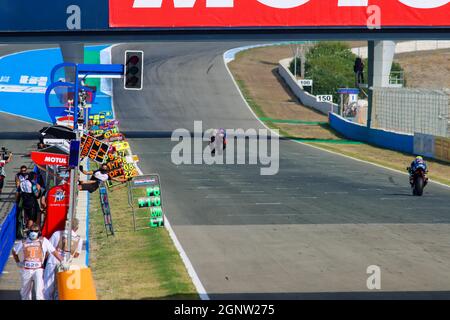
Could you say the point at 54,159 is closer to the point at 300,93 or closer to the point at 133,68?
the point at 133,68

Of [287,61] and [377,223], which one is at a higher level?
[287,61]

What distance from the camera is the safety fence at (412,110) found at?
50594mm

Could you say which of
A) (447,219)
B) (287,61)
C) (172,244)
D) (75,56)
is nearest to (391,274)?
(172,244)

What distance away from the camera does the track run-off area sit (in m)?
17.4

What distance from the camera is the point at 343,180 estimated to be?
36719 millimetres

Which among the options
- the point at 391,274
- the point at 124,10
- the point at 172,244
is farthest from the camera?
the point at 124,10

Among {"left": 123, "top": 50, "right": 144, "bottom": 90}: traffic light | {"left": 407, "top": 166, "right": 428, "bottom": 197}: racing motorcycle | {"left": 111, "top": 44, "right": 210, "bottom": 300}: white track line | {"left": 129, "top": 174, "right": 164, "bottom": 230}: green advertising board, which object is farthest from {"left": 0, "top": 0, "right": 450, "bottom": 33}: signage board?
{"left": 129, "top": 174, "right": 164, "bottom": 230}: green advertising board

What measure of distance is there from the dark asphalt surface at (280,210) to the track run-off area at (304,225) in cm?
3

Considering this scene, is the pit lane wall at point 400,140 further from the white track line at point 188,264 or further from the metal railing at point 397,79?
the white track line at point 188,264

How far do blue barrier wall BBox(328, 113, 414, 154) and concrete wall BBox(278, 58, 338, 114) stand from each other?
7.95m

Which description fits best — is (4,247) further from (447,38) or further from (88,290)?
(447,38)

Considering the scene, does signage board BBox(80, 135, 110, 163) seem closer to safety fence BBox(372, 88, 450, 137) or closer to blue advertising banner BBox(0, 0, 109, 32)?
blue advertising banner BBox(0, 0, 109, 32)

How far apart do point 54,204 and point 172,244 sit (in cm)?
316

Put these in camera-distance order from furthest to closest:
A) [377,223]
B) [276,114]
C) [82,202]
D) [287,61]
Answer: [287,61], [276,114], [82,202], [377,223]
